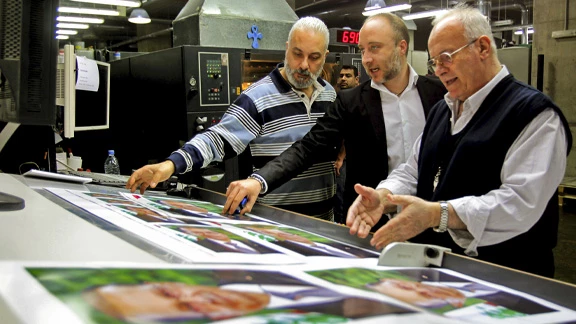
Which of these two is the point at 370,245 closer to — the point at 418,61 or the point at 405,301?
the point at 405,301

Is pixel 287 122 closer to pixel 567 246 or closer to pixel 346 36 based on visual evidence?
pixel 346 36

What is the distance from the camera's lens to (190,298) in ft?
2.28

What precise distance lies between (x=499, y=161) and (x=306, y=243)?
1.97 feet

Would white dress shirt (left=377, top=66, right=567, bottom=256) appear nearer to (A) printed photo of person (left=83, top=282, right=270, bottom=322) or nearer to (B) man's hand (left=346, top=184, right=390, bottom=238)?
(B) man's hand (left=346, top=184, right=390, bottom=238)

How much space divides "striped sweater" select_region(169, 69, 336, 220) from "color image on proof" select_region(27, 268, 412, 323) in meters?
1.42

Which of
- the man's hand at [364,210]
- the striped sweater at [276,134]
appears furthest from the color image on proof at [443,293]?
the striped sweater at [276,134]

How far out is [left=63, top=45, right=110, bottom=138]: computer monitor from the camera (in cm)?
311

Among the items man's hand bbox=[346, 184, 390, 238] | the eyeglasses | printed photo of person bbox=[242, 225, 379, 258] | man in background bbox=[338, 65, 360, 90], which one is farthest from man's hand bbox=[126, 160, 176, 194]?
man in background bbox=[338, 65, 360, 90]

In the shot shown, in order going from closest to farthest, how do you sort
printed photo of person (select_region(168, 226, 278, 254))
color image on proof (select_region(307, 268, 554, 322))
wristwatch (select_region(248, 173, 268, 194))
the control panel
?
color image on proof (select_region(307, 268, 554, 322)) < printed photo of person (select_region(168, 226, 278, 254)) < wristwatch (select_region(248, 173, 268, 194)) < the control panel

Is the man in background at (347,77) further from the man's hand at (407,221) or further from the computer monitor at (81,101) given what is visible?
the man's hand at (407,221)

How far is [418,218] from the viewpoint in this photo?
4.42 feet

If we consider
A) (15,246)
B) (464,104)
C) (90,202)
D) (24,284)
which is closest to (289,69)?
(464,104)

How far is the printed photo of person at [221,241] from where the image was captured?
3.59 feet

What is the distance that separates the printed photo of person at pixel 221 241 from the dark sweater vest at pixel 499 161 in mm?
698
